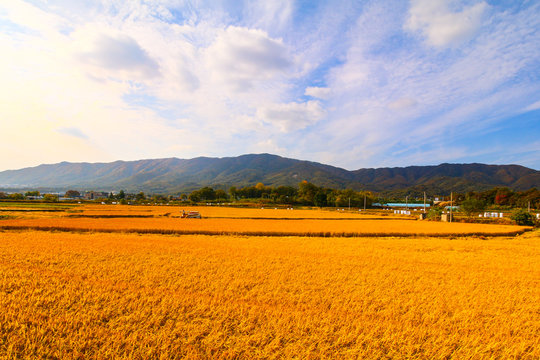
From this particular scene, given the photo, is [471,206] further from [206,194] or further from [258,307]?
[206,194]

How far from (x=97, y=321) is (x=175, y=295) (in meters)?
2.47

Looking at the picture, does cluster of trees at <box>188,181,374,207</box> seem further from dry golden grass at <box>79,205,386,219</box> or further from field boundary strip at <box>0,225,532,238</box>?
field boundary strip at <box>0,225,532,238</box>

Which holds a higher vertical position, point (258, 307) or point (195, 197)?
point (195, 197)

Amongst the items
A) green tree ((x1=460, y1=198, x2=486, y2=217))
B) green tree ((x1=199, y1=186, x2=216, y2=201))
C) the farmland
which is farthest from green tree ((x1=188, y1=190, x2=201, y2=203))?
the farmland

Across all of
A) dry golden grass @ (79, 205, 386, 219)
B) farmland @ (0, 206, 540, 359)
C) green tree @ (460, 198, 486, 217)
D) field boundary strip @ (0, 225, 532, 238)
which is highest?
green tree @ (460, 198, 486, 217)

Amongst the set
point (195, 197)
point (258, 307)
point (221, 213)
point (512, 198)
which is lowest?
point (221, 213)

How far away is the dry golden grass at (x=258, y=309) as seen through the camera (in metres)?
5.64

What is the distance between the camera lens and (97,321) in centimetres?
656

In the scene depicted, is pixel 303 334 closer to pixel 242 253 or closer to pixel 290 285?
pixel 290 285

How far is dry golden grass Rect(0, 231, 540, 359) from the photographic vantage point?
564 centimetres

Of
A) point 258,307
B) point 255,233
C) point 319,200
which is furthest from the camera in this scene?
point 319,200

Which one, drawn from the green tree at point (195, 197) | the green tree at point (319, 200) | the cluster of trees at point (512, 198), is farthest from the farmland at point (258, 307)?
the green tree at point (195, 197)

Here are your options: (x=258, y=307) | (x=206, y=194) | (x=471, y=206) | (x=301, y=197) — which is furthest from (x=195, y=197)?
(x=258, y=307)

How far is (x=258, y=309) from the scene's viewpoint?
7.67 m
